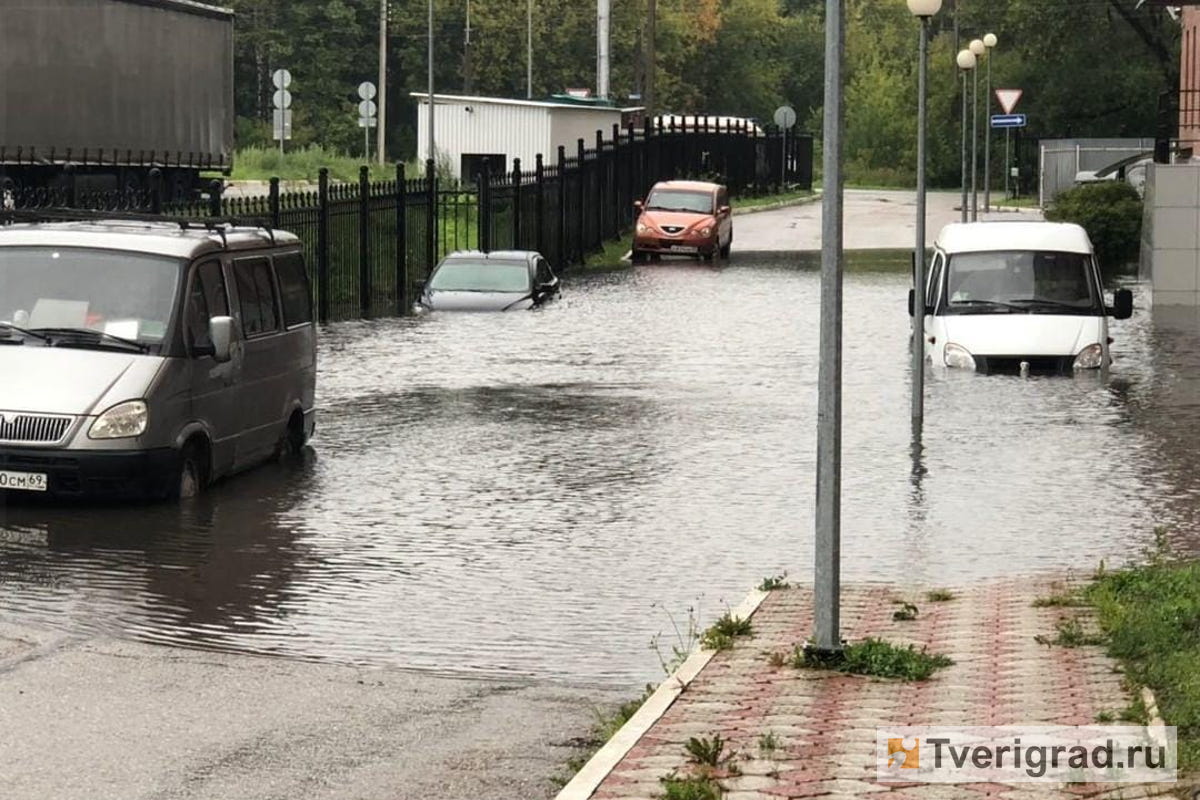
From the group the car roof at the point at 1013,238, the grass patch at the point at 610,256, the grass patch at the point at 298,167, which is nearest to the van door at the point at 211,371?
the car roof at the point at 1013,238

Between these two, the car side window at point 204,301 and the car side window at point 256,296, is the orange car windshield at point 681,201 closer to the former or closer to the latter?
the car side window at point 256,296

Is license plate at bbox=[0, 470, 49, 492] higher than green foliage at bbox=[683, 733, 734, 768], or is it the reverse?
green foliage at bbox=[683, 733, 734, 768]

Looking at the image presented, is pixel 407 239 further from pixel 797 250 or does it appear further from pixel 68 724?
pixel 68 724

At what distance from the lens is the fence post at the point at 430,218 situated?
38.0 m

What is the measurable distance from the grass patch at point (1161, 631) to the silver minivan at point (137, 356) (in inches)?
234

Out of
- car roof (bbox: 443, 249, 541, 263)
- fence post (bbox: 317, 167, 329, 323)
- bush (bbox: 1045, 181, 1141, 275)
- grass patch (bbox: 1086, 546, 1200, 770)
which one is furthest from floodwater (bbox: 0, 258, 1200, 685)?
bush (bbox: 1045, 181, 1141, 275)

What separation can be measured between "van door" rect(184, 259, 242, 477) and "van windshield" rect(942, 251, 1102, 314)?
10729mm

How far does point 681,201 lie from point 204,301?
112ft

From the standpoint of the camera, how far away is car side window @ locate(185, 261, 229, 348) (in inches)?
593

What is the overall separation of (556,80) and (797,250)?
72.6 meters

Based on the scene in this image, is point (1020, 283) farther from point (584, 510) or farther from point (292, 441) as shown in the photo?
point (584, 510)

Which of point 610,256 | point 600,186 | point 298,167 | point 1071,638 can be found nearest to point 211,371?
point 1071,638

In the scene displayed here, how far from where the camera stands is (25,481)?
14.1 m

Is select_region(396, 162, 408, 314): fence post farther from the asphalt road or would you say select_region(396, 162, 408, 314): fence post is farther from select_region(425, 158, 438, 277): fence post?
the asphalt road
